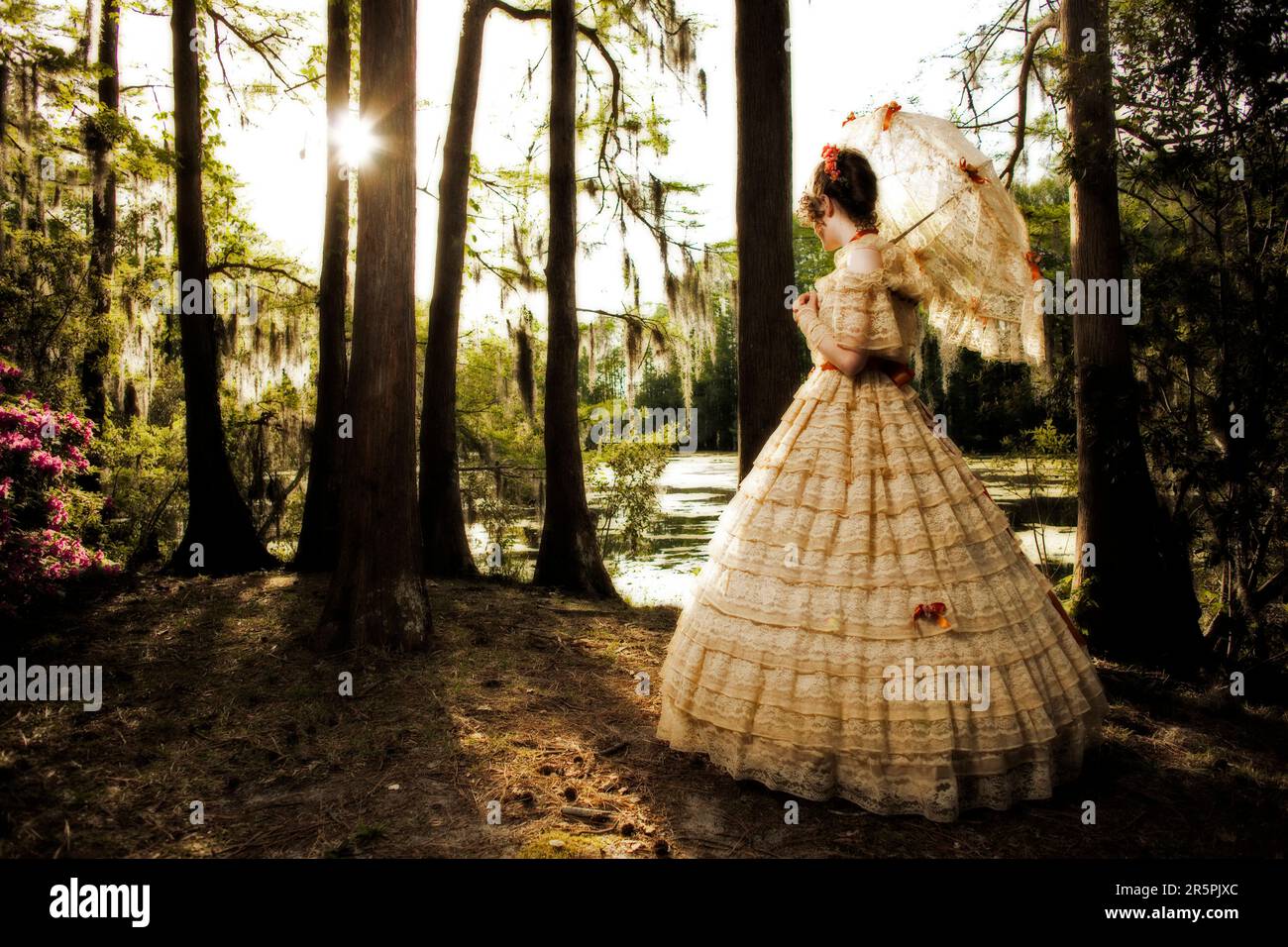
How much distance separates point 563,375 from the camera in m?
8.01

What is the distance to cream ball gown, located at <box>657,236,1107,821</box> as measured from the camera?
102 inches

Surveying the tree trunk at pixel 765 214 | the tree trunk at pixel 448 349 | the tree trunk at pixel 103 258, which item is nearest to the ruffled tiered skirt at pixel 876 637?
the tree trunk at pixel 765 214

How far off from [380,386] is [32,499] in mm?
3277

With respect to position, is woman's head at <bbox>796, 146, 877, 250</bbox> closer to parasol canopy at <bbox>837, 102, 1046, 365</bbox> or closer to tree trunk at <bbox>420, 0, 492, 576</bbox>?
parasol canopy at <bbox>837, 102, 1046, 365</bbox>

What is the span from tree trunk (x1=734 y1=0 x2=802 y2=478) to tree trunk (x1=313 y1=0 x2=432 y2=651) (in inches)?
86.6

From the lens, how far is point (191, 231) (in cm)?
778

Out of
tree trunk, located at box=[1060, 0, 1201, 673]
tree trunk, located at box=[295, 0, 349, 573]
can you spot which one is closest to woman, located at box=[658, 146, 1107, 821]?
tree trunk, located at box=[1060, 0, 1201, 673]

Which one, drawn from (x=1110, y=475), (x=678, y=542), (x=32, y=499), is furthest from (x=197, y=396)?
(x=678, y=542)

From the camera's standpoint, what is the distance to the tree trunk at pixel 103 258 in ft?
28.8

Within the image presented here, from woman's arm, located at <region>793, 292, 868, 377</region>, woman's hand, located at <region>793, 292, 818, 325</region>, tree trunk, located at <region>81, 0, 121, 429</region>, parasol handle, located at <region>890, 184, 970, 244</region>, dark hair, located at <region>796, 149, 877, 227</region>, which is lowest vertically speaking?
woman's arm, located at <region>793, 292, 868, 377</region>

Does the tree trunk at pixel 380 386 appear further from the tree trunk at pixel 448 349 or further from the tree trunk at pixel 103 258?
the tree trunk at pixel 103 258
